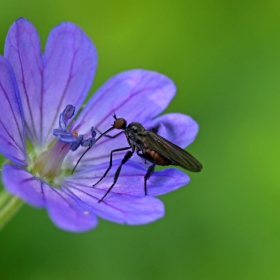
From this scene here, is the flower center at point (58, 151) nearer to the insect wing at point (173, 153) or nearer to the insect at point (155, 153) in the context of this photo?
the insect at point (155, 153)

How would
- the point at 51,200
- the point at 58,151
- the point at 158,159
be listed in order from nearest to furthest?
the point at 51,200 → the point at 158,159 → the point at 58,151

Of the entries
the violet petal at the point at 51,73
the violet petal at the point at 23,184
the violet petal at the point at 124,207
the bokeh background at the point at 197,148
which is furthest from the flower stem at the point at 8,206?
the bokeh background at the point at 197,148

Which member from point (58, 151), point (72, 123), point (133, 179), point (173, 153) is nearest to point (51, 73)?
point (72, 123)

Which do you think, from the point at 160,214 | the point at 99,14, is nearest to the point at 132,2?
the point at 99,14

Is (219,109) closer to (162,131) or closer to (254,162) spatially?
(254,162)

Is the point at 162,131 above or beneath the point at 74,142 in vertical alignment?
above

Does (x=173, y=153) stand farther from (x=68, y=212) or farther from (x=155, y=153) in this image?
(x=68, y=212)

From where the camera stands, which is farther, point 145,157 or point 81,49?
point 81,49
